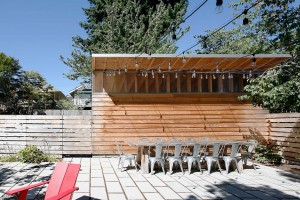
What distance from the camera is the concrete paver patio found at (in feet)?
17.0

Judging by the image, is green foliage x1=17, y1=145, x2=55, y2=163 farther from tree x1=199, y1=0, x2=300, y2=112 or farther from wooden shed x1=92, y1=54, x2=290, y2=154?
tree x1=199, y1=0, x2=300, y2=112

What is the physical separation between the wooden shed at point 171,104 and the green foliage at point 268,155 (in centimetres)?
100

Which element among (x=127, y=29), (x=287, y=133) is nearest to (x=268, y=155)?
(x=287, y=133)

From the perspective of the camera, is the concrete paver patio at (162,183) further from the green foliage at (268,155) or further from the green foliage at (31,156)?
the green foliage at (268,155)

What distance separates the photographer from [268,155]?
8.83 metres

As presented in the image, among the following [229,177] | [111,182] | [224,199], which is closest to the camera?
[224,199]

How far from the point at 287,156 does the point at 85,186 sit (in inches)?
244

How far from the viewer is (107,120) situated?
9781 mm

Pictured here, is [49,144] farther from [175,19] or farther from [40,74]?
[40,74]

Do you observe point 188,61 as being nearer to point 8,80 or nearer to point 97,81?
point 97,81

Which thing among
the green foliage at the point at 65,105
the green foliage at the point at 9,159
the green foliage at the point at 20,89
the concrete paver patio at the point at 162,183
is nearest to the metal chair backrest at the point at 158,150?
the concrete paver patio at the point at 162,183

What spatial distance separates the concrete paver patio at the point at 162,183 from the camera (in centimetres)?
518

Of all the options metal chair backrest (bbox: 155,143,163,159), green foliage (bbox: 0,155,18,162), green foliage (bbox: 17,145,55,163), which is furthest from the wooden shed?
metal chair backrest (bbox: 155,143,163,159)

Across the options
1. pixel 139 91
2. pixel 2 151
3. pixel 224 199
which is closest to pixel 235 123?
pixel 139 91
